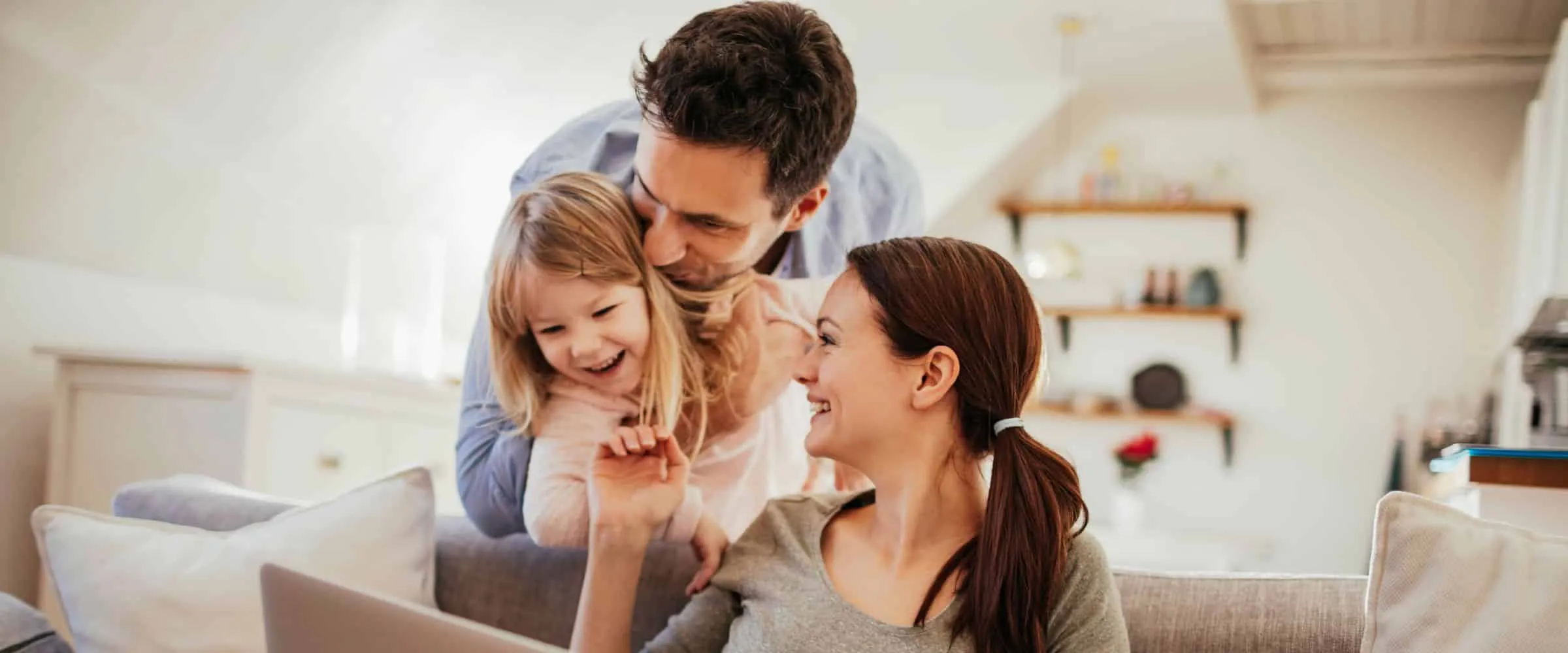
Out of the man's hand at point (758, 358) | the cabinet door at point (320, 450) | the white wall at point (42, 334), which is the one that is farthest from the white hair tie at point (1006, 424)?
the white wall at point (42, 334)

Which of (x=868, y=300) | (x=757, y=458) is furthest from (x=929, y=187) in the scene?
(x=868, y=300)

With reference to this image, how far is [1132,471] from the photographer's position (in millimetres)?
4738

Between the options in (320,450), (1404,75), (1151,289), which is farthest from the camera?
(1151,289)

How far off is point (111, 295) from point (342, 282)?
0.56 meters

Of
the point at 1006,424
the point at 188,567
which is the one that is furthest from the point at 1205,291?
the point at 188,567

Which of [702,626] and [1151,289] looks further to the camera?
[1151,289]

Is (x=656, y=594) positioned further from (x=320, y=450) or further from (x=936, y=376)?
(x=320, y=450)

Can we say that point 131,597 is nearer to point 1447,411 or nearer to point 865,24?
point 865,24

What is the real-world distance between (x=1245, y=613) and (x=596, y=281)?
84cm

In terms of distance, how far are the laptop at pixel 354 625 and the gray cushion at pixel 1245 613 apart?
2.59 feet

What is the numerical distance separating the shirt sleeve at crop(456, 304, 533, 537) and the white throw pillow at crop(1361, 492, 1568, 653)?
40.0 inches

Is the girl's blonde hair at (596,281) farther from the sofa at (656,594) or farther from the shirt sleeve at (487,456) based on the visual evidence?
the sofa at (656,594)

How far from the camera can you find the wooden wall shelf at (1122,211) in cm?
485

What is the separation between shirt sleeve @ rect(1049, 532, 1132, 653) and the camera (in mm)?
1267
